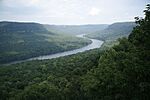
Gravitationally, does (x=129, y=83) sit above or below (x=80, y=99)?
above

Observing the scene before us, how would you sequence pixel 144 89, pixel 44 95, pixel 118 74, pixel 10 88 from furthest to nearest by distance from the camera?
pixel 10 88 < pixel 44 95 < pixel 118 74 < pixel 144 89

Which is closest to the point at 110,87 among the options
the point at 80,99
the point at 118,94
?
the point at 118,94

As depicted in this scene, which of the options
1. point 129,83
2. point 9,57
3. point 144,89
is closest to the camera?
point 144,89

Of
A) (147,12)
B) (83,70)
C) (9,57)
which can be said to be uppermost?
(147,12)

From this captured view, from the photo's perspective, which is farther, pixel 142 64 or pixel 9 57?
pixel 9 57

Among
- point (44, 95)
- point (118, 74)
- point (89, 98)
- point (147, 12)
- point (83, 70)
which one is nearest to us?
point (118, 74)

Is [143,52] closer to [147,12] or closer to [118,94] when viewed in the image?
[118,94]

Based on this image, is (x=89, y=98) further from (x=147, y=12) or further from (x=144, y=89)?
(x=147, y=12)

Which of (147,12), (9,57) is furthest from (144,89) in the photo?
(9,57)

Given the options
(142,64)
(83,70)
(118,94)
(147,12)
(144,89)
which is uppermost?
(147,12)
